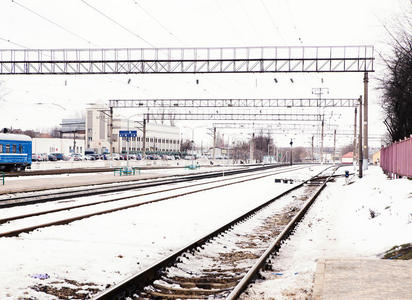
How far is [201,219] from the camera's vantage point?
14.7 metres

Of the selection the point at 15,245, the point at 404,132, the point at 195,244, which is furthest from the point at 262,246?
the point at 404,132

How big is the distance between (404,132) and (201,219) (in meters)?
24.0

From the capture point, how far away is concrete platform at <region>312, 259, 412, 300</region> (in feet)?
19.6

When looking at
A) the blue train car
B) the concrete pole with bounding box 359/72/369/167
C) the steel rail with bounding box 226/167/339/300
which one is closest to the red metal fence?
the concrete pole with bounding box 359/72/369/167

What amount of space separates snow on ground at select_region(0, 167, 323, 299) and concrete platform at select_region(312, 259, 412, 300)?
3.06m

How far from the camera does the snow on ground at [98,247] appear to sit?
732 cm

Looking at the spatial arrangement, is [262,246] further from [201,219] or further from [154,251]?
[201,219]

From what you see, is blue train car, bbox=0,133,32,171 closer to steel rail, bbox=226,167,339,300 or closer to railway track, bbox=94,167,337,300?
railway track, bbox=94,167,337,300

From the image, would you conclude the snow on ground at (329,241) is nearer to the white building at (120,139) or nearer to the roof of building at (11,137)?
the roof of building at (11,137)

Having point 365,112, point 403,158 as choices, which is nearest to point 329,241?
point 403,158

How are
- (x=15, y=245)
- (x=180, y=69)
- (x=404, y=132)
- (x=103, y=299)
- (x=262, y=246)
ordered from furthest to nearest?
(x=404, y=132)
(x=180, y=69)
(x=262, y=246)
(x=15, y=245)
(x=103, y=299)

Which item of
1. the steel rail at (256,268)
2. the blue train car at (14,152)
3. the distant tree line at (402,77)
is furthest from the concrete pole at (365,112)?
the blue train car at (14,152)

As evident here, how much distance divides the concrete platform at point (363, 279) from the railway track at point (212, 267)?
3.66 ft

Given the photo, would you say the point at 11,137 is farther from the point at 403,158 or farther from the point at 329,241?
the point at 329,241
